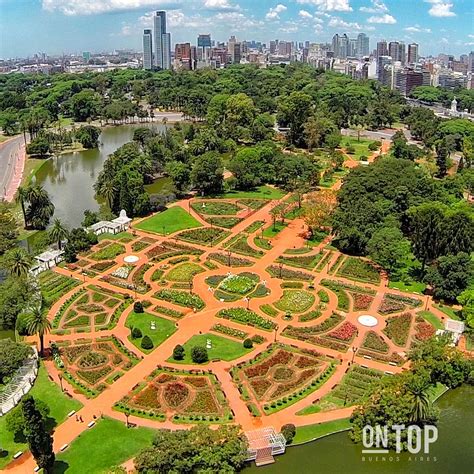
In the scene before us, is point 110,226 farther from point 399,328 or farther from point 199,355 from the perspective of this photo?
point 399,328

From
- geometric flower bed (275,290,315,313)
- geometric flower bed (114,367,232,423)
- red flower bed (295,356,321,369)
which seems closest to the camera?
geometric flower bed (114,367,232,423)

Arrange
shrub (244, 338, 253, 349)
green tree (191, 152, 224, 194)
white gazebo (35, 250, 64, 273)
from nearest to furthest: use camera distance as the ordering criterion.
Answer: shrub (244, 338, 253, 349), white gazebo (35, 250, 64, 273), green tree (191, 152, 224, 194)

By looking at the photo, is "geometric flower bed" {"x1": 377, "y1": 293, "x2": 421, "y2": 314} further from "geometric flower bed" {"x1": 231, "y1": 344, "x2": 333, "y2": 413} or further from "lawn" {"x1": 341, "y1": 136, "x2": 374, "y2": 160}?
"lawn" {"x1": 341, "y1": 136, "x2": 374, "y2": 160}

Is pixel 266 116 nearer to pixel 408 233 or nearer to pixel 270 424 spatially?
pixel 408 233

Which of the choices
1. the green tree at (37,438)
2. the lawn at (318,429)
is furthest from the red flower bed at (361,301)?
the green tree at (37,438)

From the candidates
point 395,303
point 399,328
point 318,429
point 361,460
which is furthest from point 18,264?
point 395,303

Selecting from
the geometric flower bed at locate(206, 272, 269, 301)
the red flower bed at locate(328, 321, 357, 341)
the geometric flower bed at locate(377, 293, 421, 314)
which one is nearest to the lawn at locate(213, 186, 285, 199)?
the geometric flower bed at locate(206, 272, 269, 301)
